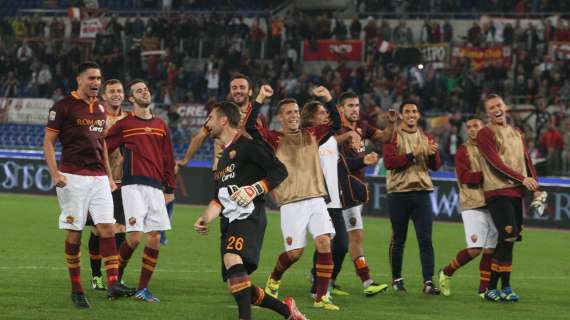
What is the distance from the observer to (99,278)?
1284cm

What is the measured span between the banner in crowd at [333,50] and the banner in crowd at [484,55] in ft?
11.3

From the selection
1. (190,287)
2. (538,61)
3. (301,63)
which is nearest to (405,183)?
(190,287)

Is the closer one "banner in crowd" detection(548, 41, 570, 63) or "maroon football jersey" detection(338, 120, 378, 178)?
"maroon football jersey" detection(338, 120, 378, 178)

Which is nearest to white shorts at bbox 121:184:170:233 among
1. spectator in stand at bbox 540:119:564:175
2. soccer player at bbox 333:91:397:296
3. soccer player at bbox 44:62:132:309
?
soccer player at bbox 44:62:132:309

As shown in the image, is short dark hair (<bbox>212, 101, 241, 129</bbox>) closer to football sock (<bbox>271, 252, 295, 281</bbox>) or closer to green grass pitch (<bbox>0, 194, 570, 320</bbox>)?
green grass pitch (<bbox>0, 194, 570, 320</bbox>)

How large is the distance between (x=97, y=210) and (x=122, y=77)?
2667 centimetres

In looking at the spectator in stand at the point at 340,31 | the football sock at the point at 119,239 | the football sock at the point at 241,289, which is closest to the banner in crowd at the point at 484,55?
the spectator in stand at the point at 340,31

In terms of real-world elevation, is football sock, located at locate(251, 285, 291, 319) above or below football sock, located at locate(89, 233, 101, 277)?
above

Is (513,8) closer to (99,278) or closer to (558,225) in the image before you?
(558,225)

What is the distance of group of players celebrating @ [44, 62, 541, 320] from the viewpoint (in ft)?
33.4

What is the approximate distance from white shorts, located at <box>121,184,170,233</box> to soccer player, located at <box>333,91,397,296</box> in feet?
7.57

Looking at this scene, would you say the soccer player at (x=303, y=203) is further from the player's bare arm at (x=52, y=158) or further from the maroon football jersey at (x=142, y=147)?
the player's bare arm at (x=52, y=158)

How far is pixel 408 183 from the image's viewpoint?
13781 mm

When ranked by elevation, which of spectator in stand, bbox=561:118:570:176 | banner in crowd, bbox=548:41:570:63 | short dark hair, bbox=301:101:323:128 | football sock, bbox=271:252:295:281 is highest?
banner in crowd, bbox=548:41:570:63
